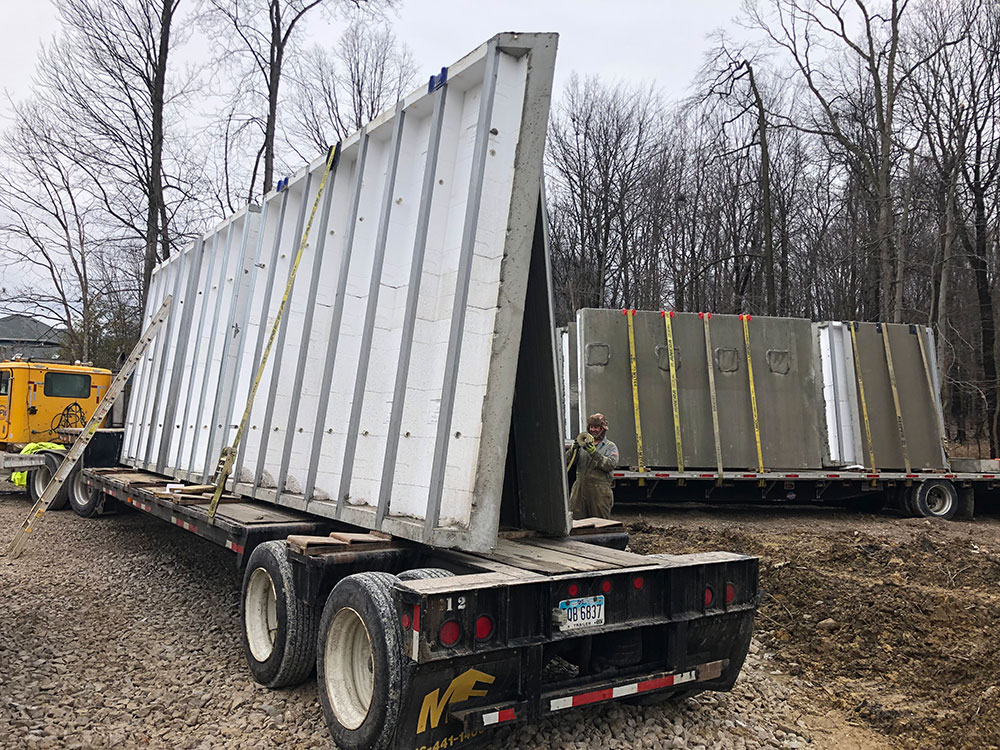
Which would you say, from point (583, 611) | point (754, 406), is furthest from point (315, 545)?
point (754, 406)

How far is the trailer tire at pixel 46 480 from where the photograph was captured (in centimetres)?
1173

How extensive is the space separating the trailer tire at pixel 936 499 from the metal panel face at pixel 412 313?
11343mm

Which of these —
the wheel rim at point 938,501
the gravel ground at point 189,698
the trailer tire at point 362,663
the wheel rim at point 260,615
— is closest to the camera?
the trailer tire at point 362,663

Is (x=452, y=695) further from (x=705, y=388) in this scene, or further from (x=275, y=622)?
(x=705, y=388)

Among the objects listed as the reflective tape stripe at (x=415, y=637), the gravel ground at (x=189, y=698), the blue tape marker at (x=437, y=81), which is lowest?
the gravel ground at (x=189, y=698)

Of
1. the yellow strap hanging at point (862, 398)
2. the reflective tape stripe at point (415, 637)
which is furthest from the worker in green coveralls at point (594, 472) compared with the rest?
the yellow strap hanging at point (862, 398)

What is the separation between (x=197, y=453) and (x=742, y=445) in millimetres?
8550

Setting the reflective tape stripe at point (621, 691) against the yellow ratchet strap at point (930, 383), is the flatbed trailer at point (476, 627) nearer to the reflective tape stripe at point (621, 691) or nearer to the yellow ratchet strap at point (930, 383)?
the reflective tape stripe at point (621, 691)

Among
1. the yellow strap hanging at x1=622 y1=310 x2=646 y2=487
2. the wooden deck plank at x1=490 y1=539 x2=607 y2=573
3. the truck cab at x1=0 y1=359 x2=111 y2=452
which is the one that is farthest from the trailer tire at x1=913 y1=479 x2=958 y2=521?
the truck cab at x1=0 y1=359 x2=111 y2=452

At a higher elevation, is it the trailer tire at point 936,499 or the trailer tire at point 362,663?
the trailer tire at point 936,499

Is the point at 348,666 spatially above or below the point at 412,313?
below

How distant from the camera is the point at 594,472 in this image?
781cm

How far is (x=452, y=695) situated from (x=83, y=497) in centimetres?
1010

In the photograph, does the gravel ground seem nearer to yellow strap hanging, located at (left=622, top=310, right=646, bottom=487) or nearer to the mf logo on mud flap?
the mf logo on mud flap
